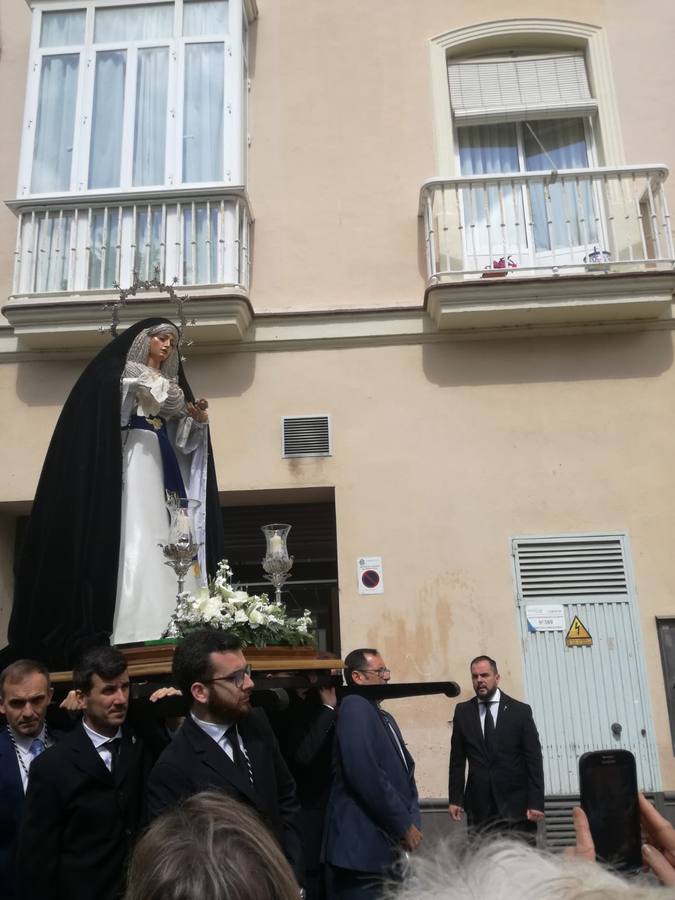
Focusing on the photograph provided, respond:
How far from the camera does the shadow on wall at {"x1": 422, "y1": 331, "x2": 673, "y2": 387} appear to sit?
806cm

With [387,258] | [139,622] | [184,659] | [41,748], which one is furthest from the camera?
[387,258]

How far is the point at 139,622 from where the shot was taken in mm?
4539

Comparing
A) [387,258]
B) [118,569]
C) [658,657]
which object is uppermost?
[387,258]

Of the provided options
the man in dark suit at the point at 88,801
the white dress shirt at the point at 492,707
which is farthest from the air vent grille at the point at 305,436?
the man in dark suit at the point at 88,801

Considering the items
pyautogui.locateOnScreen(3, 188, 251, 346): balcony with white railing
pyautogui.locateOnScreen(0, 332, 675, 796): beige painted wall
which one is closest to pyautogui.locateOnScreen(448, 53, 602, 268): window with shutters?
pyautogui.locateOnScreen(0, 332, 675, 796): beige painted wall

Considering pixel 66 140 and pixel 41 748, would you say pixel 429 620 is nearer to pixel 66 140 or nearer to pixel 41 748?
pixel 41 748

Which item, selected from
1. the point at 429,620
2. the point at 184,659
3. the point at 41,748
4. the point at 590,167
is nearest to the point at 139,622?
the point at 41,748

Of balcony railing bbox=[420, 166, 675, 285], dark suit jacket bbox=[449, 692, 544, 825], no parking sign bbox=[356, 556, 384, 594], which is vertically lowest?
dark suit jacket bbox=[449, 692, 544, 825]

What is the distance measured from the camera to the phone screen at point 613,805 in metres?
1.46

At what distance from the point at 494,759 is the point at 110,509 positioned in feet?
10.0

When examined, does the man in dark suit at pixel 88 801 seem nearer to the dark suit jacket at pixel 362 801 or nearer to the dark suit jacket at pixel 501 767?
the dark suit jacket at pixel 362 801

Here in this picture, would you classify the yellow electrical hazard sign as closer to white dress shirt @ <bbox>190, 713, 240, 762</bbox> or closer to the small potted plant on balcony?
the small potted plant on balcony

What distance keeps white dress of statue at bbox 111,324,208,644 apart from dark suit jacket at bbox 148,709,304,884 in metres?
1.47

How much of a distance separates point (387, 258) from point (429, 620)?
3710mm
